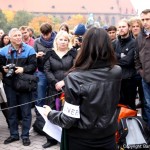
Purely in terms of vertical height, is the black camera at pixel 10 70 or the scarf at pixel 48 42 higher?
the scarf at pixel 48 42

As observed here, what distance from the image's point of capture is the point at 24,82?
4633 mm

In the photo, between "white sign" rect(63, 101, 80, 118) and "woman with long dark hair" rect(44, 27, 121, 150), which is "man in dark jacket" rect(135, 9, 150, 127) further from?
"white sign" rect(63, 101, 80, 118)

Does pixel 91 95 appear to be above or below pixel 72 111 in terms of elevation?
above

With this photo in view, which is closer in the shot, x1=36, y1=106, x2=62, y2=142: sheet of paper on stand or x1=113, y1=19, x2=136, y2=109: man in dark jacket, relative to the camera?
x1=36, y1=106, x2=62, y2=142: sheet of paper on stand

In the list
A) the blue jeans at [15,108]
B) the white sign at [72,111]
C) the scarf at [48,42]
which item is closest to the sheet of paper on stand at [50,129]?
the white sign at [72,111]

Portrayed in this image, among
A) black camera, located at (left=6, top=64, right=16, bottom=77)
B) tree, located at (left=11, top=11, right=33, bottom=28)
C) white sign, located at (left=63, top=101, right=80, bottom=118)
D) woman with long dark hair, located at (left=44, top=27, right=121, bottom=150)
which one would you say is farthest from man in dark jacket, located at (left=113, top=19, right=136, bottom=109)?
tree, located at (left=11, top=11, right=33, bottom=28)

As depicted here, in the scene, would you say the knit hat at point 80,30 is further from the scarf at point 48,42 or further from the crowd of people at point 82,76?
the scarf at point 48,42

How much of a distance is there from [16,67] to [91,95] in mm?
2544

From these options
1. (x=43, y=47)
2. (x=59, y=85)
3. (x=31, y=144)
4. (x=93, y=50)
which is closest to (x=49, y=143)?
(x=31, y=144)

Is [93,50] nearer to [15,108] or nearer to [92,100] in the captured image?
[92,100]

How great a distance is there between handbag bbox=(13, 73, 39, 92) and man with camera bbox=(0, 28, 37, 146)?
0.06 m

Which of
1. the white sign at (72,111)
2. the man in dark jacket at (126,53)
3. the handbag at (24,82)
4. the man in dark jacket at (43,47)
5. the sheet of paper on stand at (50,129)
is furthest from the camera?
the man in dark jacket at (43,47)

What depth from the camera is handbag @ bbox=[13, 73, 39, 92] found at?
4615mm

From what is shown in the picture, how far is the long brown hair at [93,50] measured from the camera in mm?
2242
